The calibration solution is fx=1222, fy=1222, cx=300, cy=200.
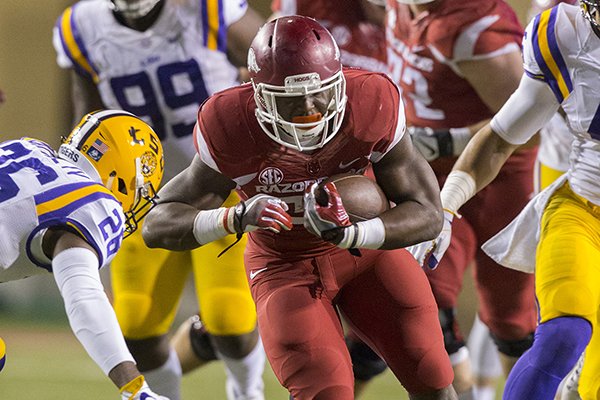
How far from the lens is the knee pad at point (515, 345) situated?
4.32 metres

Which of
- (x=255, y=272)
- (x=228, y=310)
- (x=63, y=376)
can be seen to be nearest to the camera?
(x=255, y=272)

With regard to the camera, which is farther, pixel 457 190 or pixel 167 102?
pixel 167 102

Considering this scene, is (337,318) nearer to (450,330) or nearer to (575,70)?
(575,70)

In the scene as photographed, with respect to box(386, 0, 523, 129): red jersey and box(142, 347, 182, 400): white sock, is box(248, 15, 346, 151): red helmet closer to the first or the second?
box(386, 0, 523, 129): red jersey

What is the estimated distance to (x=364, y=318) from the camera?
3.12 meters

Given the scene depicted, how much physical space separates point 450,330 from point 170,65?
4.40ft

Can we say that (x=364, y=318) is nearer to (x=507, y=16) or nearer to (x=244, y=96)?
(x=244, y=96)

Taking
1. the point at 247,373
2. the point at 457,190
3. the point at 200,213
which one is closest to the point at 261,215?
the point at 200,213

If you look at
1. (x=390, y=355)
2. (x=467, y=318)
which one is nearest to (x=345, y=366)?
(x=390, y=355)

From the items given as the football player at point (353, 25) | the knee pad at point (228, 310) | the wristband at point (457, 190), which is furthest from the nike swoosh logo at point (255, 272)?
the football player at point (353, 25)

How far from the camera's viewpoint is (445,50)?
4195 mm

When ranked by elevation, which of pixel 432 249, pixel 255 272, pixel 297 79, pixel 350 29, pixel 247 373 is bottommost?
pixel 247 373

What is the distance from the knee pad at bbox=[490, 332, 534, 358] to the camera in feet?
14.2

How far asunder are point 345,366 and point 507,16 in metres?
1.70
